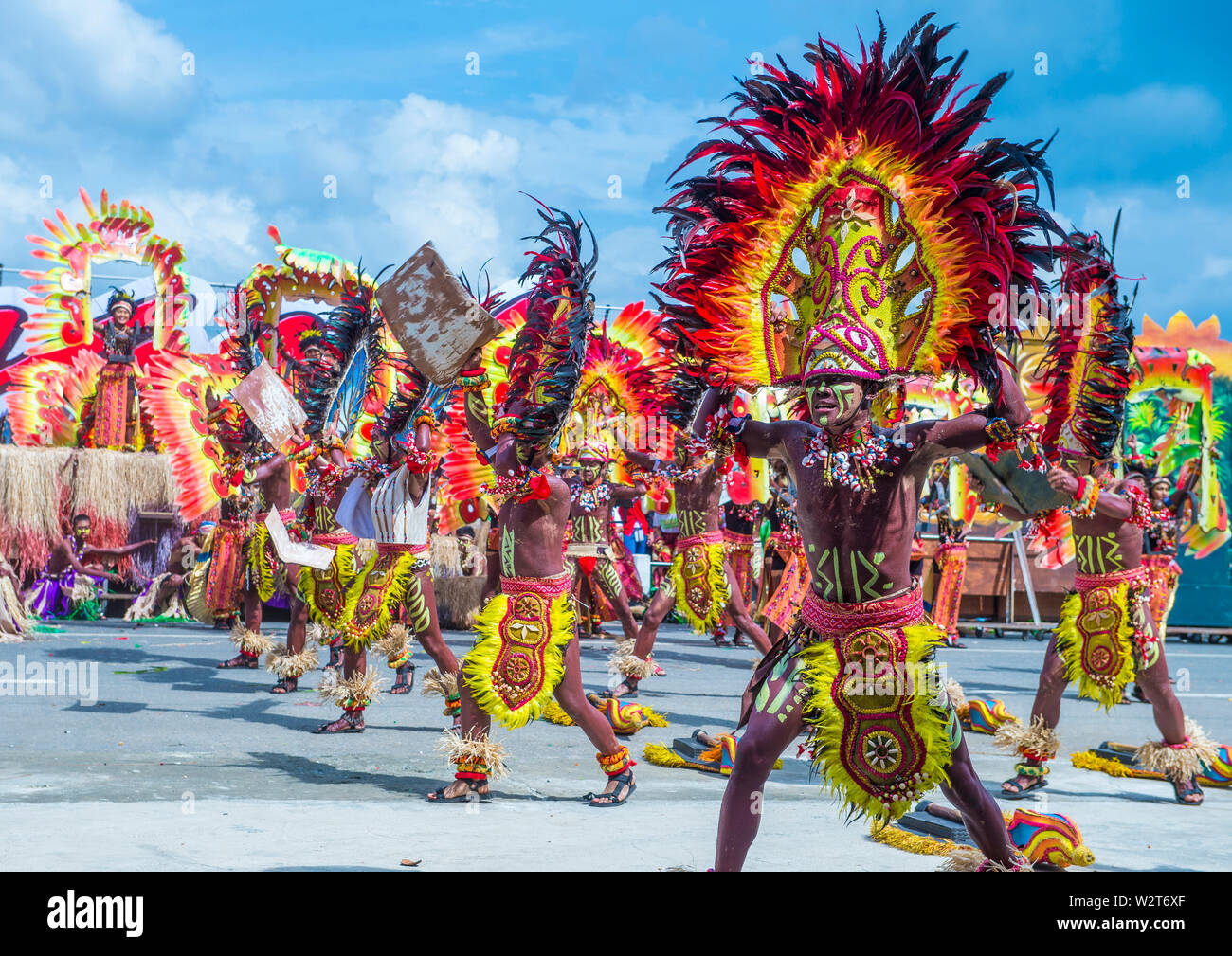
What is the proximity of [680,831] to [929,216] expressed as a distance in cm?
284

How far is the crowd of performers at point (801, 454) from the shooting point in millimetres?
3617

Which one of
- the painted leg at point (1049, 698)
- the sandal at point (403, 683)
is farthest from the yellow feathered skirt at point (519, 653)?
the sandal at point (403, 683)

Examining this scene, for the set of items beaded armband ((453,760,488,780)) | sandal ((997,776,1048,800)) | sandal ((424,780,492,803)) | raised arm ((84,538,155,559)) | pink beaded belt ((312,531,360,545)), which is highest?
pink beaded belt ((312,531,360,545))

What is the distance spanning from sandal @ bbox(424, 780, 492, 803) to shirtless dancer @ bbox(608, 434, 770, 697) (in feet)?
10.5

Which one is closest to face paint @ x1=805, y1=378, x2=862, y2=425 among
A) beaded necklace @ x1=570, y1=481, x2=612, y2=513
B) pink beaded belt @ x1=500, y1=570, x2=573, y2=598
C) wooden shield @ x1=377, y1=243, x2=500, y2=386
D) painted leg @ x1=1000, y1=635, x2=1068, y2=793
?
pink beaded belt @ x1=500, y1=570, x2=573, y2=598

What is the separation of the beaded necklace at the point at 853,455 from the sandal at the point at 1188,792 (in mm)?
3696

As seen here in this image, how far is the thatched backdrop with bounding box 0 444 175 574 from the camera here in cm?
1412

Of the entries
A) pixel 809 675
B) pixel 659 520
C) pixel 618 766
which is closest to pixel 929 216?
pixel 809 675

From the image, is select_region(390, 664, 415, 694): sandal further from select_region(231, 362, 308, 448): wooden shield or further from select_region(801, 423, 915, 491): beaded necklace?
select_region(801, 423, 915, 491): beaded necklace

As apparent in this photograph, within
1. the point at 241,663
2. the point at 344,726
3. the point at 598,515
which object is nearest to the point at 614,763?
the point at 344,726

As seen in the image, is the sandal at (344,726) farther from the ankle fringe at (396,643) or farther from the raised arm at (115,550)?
the raised arm at (115,550)

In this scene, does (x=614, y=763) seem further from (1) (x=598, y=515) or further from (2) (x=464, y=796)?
(1) (x=598, y=515)

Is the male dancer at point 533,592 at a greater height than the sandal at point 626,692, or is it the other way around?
the male dancer at point 533,592
